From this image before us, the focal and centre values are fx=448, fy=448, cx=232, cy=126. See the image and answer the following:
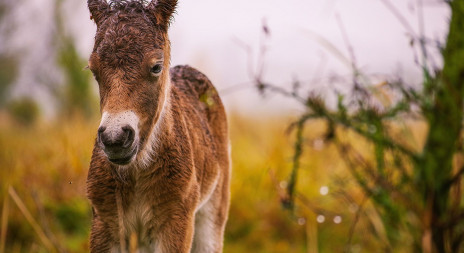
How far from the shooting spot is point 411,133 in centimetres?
296

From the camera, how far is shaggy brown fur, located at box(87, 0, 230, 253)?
2299 millimetres

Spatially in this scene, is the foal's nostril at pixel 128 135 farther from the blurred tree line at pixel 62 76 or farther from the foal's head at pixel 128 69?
the blurred tree line at pixel 62 76

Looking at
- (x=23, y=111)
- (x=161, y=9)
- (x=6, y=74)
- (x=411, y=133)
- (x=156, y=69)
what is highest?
(x=161, y=9)

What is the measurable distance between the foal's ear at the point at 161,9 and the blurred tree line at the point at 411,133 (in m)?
0.55

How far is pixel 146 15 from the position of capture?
2.53 metres

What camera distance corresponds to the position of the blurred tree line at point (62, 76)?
39.5 feet

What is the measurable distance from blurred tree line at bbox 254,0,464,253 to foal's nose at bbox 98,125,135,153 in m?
1.04

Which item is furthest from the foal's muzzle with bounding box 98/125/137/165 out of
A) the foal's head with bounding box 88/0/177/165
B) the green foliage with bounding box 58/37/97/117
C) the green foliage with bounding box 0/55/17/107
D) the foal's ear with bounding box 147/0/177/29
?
the green foliage with bounding box 0/55/17/107

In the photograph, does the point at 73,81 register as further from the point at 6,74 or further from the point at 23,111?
the point at 6,74

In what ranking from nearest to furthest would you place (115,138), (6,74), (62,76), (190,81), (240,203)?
(115,138) < (190,81) < (240,203) < (62,76) < (6,74)

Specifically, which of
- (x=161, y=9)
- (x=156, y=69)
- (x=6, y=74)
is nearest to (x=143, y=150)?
(x=156, y=69)

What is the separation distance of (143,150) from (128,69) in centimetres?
58

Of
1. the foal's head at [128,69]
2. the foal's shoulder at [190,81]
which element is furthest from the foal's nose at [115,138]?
the foal's shoulder at [190,81]

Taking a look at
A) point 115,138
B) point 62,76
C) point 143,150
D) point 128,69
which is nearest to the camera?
point 115,138
